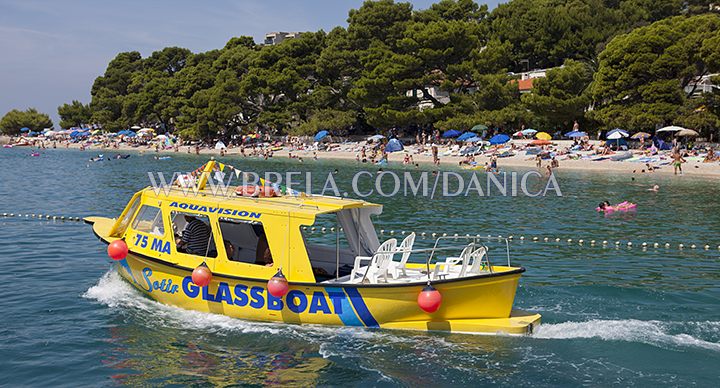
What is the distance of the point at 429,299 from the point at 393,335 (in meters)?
1.29

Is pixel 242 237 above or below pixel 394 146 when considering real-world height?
below

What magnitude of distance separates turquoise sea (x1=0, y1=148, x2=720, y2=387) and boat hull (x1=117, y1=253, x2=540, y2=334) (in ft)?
0.73

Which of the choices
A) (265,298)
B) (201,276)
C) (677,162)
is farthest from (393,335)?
(677,162)

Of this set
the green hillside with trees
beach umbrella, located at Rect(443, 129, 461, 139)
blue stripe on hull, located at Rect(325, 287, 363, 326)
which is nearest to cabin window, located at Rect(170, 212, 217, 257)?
blue stripe on hull, located at Rect(325, 287, 363, 326)

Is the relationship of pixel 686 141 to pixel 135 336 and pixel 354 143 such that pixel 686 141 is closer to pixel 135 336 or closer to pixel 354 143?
pixel 354 143

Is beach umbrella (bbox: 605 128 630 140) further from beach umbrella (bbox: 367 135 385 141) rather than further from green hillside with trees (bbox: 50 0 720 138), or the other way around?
beach umbrella (bbox: 367 135 385 141)

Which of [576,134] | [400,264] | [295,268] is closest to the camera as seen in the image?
[295,268]

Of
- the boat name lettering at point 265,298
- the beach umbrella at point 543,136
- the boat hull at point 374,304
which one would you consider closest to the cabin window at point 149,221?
the boat hull at point 374,304

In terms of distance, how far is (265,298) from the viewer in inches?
532

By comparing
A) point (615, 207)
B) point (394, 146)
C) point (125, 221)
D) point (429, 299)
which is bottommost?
point (615, 207)

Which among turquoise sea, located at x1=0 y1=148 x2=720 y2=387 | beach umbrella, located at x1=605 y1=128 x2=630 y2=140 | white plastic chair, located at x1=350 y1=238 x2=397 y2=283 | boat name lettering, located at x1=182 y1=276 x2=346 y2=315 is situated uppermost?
beach umbrella, located at x1=605 y1=128 x2=630 y2=140

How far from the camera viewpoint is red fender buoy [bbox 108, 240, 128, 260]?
15.0m

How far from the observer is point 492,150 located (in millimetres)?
65375

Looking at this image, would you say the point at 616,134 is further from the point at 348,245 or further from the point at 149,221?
the point at 149,221
